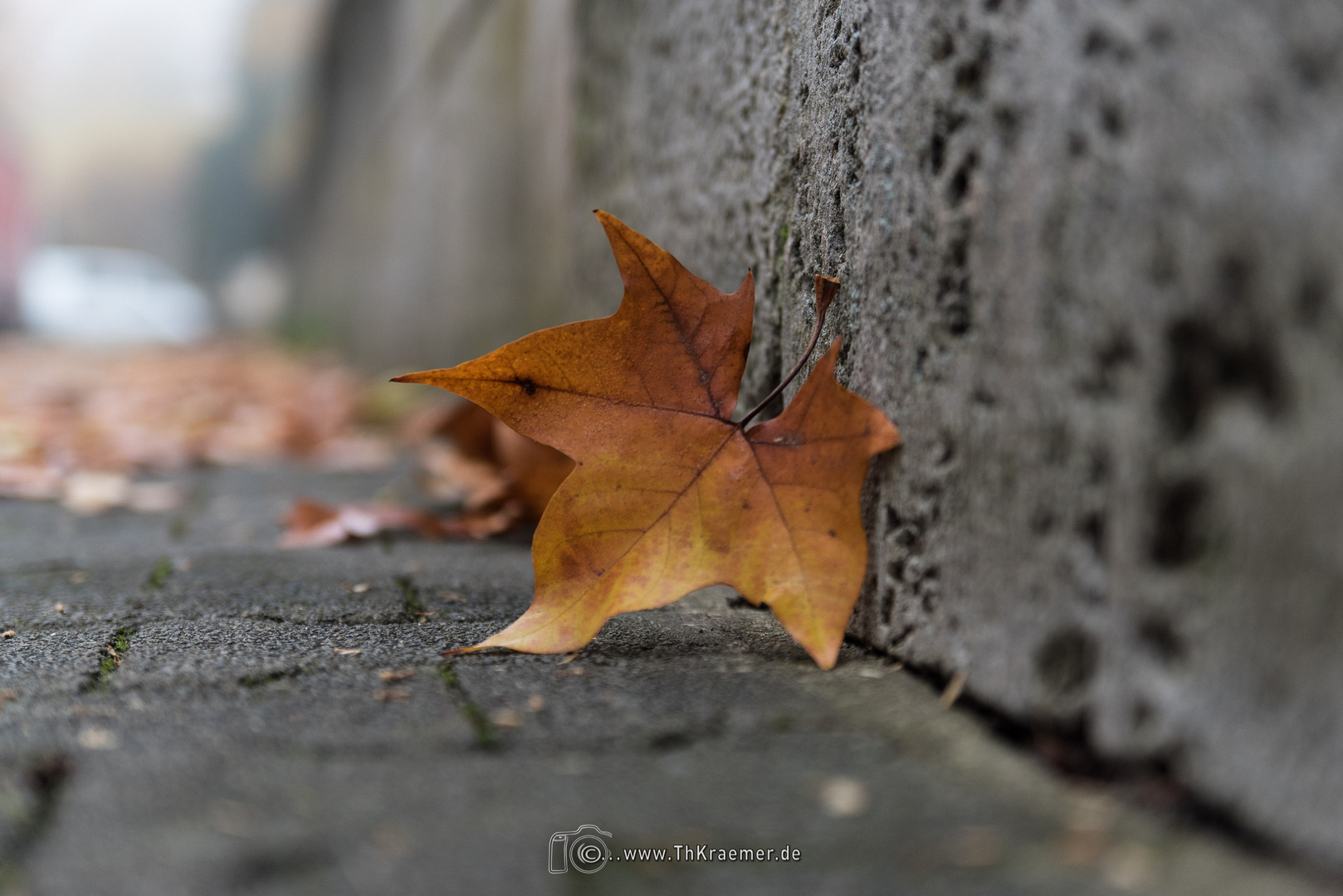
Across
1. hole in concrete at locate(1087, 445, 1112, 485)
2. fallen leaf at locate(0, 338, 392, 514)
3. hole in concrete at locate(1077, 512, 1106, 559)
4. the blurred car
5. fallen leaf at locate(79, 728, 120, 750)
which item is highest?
hole in concrete at locate(1087, 445, 1112, 485)

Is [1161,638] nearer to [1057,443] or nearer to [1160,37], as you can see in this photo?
[1057,443]

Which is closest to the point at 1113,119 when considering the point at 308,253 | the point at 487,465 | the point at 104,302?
the point at 487,465

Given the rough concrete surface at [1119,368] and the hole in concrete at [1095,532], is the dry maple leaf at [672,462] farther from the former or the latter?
the hole in concrete at [1095,532]

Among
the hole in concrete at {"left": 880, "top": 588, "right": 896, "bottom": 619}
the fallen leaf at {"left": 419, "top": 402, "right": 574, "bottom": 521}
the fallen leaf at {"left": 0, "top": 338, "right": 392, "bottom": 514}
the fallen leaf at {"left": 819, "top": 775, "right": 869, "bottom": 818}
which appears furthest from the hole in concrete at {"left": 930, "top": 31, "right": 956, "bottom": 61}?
the fallen leaf at {"left": 0, "top": 338, "right": 392, "bottom": 514}

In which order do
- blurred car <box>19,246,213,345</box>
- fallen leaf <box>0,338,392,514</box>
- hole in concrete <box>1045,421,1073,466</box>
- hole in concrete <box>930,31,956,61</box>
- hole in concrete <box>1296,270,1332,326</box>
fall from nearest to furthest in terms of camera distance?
hole in concrete <box>1296,270,1332,326</box>, hole in concrete <box>1045,421,1073,466</box>, hole in concrete <box>930,31,956,61</box>, fallen leaf <box>0,338,392,514</box>, blurred car <box>19,246,213,345</box>

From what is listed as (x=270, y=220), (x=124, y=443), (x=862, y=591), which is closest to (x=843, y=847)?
(x=862, y=591)

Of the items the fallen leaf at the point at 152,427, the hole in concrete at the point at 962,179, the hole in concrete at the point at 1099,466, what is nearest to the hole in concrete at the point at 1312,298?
the hole in concrete at the point at 1099,466

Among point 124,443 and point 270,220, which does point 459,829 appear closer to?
point 124,443

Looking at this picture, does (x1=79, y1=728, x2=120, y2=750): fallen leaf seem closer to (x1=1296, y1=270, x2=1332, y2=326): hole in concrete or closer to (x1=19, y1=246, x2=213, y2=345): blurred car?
(x1=1296, y1=270, x2=1332, y2=326): hole in concrete
